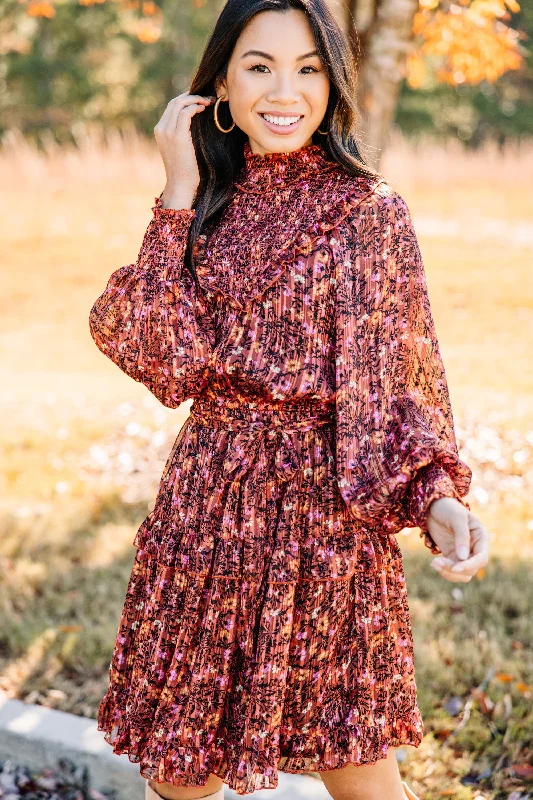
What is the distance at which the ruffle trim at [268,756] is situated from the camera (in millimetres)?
1981

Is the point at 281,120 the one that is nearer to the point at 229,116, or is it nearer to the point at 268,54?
the point at 268,54

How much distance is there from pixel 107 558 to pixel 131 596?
223 centimetres

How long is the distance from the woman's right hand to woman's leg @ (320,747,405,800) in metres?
1.32

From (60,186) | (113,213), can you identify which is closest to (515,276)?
(113,213)

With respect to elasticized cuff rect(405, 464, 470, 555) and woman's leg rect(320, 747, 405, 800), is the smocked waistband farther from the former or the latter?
woman's leg rect(320, 747, 405, 800)

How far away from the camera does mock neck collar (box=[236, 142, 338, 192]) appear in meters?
2.20

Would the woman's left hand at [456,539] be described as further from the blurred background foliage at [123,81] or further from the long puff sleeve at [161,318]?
the blurred background foliage at [123,81]

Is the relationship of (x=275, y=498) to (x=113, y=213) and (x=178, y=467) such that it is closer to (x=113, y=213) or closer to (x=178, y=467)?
(x=178, y=467)

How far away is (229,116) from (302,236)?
47 centimetres

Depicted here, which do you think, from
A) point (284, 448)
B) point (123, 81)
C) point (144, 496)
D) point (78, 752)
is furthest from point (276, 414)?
point (123, 81)

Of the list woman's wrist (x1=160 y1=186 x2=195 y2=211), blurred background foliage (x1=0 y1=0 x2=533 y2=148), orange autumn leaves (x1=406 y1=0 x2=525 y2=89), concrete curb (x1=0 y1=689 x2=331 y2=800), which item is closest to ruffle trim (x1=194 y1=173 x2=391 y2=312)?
woman's wrist (x1=160 y1=186 x2=195 y2=211)

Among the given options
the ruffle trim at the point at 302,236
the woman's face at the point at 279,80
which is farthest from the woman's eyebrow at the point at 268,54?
the ruffle trim at the point at 302,236

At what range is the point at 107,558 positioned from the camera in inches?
174

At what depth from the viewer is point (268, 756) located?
1984 millimetres
